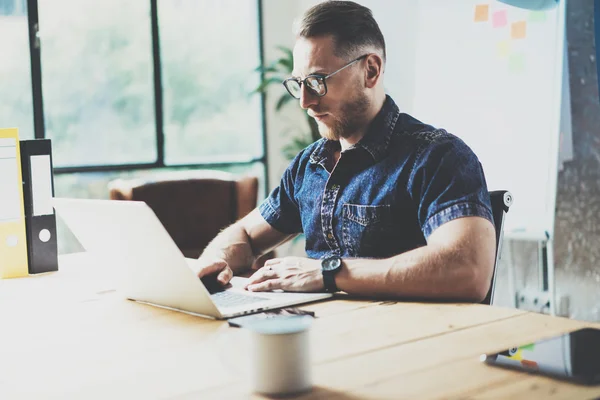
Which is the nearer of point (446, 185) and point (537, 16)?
point (446, 185)

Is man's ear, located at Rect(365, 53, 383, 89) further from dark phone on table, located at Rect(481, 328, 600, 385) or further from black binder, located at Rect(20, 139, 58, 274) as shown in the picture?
dark phone on table, located at Rect(481, 328, 600, 385)

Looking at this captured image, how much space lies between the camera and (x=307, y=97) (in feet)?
6.11

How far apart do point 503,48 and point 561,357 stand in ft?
7.36

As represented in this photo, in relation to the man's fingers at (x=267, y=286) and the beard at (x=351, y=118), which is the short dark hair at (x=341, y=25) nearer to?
the beard at (x=351, y=118)

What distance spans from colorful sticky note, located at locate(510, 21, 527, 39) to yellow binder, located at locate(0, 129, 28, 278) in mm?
1987

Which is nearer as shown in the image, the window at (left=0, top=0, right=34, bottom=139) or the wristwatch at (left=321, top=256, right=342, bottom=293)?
the wristwatch at (left=321, top=256, right=342, bottom=293)

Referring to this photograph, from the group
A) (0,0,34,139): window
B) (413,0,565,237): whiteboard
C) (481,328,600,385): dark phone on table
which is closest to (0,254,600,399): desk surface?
(481,328,600,385): dark phone on table

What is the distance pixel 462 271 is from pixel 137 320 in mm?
630

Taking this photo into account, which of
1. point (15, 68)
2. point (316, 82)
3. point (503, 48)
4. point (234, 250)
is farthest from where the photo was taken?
point (15, 68)

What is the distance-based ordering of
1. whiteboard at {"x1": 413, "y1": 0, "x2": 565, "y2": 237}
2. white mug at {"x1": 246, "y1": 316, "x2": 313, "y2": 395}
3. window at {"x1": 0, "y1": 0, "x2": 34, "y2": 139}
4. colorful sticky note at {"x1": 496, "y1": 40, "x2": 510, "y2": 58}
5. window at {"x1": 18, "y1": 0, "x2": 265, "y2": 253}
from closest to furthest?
white mug at {"x1": 246, "y1": 316, "x2": 313, "y2": 395}
whiteboard at {"x1": 413, "y1": 0, "x2": 565, "y2": 237}
colorful sticky note at {"x1": 496, "y1": 40, "x2": 510, "y2": 58}
window at {"x1": 0, "y1": 0, "x2": 34, "y2": 139}
window at {"x1": 18, "y1": 0, "x2": 265, "y2": 253}

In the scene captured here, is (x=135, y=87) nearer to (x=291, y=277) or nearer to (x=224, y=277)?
(x=224, y=277)

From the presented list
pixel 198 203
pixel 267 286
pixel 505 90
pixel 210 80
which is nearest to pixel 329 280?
pixel 267 286

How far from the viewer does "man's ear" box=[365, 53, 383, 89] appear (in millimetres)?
1896

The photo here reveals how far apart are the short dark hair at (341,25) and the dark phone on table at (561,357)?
1.03 m
